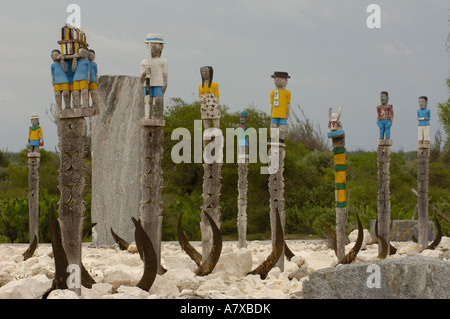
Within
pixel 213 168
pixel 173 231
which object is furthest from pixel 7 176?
pixel 213 168

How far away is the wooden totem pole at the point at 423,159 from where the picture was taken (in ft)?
34.5

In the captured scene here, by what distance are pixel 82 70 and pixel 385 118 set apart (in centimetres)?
564

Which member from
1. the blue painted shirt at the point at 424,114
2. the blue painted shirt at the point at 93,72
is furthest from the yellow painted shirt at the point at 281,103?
the blue painted shirt at the point at 424,114

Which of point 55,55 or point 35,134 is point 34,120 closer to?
point 35,134

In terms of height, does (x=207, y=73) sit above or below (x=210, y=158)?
above

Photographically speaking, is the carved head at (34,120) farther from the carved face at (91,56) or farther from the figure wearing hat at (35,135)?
the carved face at (91,56)

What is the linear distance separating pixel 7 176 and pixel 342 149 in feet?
63.3

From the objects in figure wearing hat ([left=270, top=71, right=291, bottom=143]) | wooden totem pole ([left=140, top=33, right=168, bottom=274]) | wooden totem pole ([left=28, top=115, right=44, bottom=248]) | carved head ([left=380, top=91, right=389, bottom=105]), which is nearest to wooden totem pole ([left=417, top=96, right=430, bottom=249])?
carved head ([left=380, top=91, right=389, bottom=105])

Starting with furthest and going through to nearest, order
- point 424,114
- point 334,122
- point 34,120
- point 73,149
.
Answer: point 34,120 → point 424,114 → point 334,122 → point 73,149

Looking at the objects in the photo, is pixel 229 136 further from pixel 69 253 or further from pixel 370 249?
pixel 69 253

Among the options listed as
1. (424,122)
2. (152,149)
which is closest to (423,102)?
(424,122)

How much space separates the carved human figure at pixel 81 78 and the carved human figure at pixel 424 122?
6979 mm

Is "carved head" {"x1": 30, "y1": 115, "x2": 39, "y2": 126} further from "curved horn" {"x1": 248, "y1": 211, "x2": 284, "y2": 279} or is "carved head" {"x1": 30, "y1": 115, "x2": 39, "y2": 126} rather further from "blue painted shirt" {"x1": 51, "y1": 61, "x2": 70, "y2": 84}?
"curved horn" {"x1": 248, "y1": 211, "x2": 284, "y2": 279}

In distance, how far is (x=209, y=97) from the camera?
323 inches
